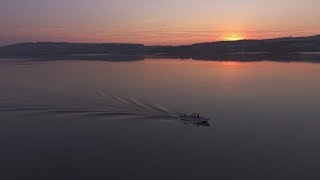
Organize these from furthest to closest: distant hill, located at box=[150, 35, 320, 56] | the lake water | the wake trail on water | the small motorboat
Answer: distant hill, located at box=[150, 35, 320, 56] < the wake trail on water < the small motorboat < the lake water

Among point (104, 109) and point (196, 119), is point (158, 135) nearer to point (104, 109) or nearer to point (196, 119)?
point (196, 119)

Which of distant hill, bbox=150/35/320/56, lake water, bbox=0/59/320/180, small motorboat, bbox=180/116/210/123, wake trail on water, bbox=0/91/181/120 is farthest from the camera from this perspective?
distant hill, bbox=150/35/320/56

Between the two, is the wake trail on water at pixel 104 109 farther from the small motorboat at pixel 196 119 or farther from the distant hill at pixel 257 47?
the distant hill at pixel 257 47

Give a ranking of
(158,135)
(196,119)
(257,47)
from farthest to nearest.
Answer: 1. (257,47)
2. (196,119)
3. (158,135)

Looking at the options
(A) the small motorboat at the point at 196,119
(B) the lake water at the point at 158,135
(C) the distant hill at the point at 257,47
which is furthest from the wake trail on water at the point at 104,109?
(C) the distant hill at the point at 257,47

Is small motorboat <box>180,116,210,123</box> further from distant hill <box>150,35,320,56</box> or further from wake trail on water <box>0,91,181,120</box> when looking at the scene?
distant hill <box>150,35,320,56</box>

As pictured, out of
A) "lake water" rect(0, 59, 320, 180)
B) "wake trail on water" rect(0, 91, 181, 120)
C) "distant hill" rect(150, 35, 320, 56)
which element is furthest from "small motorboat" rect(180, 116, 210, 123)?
"distant hill" rect(150, 35, 320, 56)

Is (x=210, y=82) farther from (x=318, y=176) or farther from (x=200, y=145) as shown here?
(x=318, y=176)

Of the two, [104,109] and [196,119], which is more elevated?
[196,119]

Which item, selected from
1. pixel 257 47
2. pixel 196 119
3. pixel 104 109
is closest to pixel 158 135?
pixel 196 119
